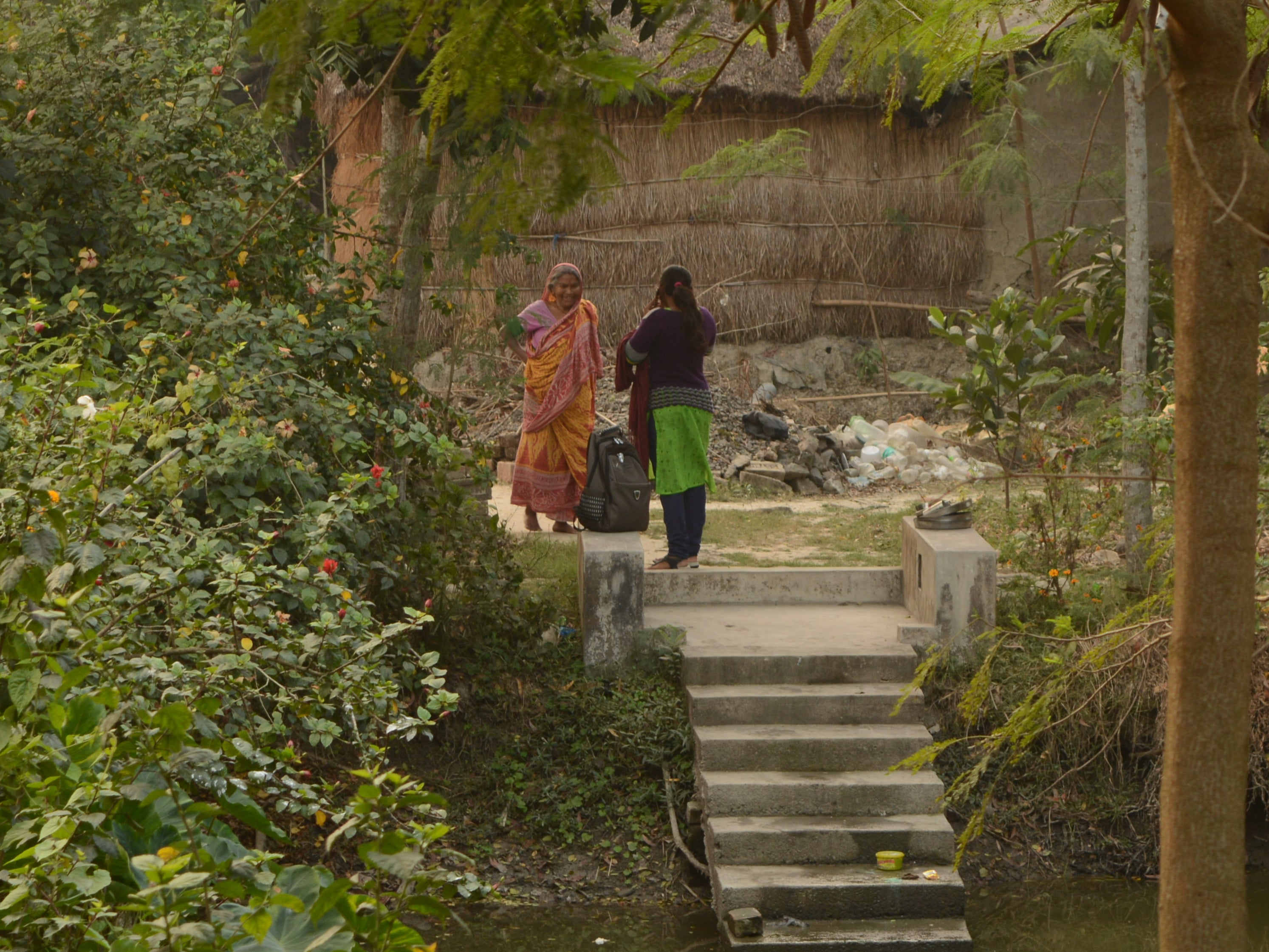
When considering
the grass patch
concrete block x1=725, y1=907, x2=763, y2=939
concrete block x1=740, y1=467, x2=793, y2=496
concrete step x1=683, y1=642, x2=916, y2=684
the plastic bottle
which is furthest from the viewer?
the plastic bottle

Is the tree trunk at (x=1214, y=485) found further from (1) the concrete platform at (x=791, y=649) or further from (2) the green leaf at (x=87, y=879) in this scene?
(1) the concrete platform at (x=791, y=649)

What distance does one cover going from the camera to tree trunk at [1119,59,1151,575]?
6992 mm

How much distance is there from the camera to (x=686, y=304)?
7.07m

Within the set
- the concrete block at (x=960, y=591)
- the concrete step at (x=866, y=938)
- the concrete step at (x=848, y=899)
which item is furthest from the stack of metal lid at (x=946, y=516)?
the concrete step at (x=866, y=938)

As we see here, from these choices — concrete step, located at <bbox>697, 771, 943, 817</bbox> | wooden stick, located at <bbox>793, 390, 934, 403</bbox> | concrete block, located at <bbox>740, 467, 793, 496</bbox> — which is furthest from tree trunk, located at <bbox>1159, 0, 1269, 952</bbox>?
wooden stick, located at <bbox>793, 390, 934, 403</bbox>

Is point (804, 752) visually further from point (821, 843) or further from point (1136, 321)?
point (1136, 321)

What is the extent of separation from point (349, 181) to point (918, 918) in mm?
10603

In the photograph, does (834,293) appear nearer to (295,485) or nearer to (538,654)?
(538,654)

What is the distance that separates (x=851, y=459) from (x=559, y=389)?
5.33m

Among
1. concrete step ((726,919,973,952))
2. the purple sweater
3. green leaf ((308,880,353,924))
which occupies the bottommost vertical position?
concrete step ((726,919,973,952))

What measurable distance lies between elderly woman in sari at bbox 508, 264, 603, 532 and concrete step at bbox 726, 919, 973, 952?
2.84 metres

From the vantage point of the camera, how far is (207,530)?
3676 mm

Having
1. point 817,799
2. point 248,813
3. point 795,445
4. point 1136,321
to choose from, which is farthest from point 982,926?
point 795,445

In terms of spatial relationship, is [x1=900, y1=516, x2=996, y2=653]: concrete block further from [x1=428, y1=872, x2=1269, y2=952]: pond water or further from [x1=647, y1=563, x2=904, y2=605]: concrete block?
[x1=428, y1=872, x2=1269, y2=952]: pond water
